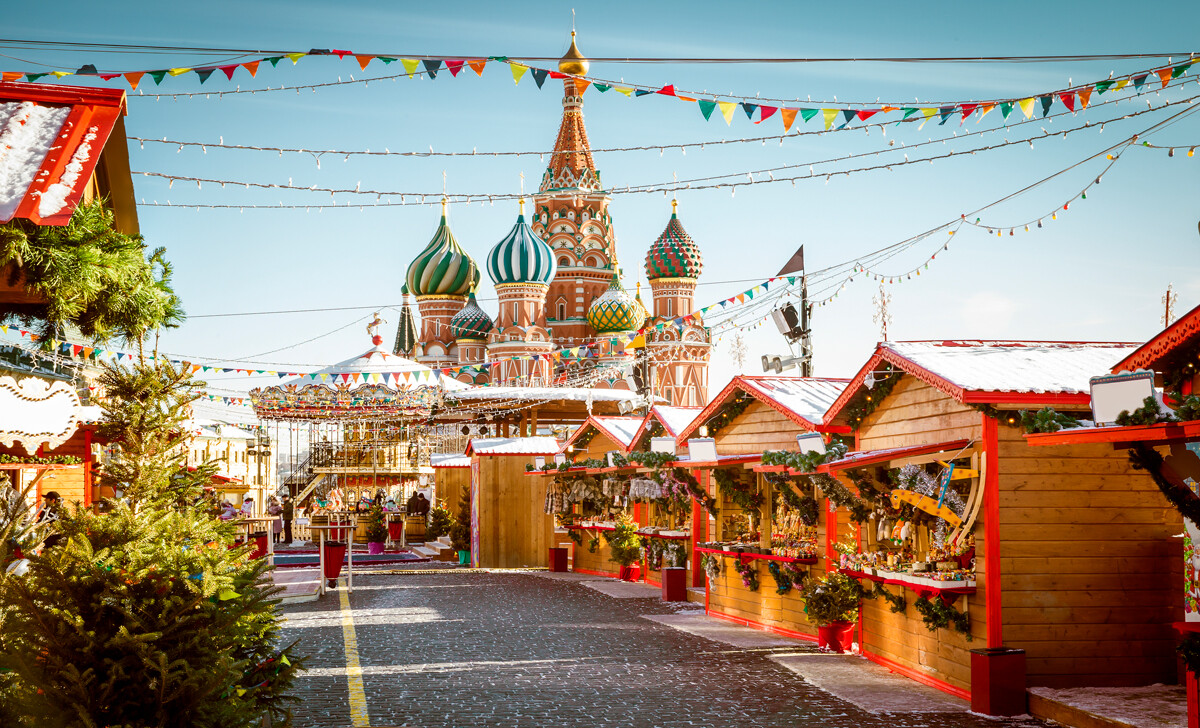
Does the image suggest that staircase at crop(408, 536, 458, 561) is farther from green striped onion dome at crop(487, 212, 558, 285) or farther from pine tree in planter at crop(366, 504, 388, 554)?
green striped onion dome at crop(487, 212, 558, 285)

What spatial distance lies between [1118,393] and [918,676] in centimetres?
507

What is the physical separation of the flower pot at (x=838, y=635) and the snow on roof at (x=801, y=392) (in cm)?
256

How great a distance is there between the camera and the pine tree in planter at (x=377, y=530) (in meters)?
35.1

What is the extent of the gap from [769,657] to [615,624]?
11.7ft

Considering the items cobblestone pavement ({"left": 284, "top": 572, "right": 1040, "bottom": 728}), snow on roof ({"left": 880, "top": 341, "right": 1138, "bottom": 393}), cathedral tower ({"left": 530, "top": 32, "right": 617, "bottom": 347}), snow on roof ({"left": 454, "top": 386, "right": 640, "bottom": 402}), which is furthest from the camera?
cathedral tower ({"left": 530, "top": 32, "right": 617, "bottom": 347})

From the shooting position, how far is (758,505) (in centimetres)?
1742

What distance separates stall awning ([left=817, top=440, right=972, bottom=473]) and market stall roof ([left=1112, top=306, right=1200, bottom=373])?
5.89 ft

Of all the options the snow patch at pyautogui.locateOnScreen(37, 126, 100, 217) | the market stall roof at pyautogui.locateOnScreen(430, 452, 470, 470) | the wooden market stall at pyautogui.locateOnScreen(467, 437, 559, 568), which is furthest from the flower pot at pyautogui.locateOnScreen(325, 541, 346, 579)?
the snow patch at pyautogui.locateOnScreen(37, 126, 100, 217)

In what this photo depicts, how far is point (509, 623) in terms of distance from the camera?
1677 cm

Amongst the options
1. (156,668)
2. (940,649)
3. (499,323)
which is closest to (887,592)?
(940,649)

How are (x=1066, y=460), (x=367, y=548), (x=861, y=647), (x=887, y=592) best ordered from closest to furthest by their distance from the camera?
(x=1066, y=460) < (x=887, y=592) < (x=861, y=647) < (x=367, y=548)

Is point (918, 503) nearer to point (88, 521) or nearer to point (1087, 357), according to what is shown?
point (1087, 357)

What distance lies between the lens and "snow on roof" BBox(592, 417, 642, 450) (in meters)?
24.5

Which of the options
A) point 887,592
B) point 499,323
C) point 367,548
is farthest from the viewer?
point 499,323
